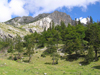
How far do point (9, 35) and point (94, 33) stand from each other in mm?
179993

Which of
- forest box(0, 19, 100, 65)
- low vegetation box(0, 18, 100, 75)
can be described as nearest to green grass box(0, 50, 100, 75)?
low vegetation box(0, 18, 100, 75)

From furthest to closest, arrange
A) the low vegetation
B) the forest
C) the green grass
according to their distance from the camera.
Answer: the forest < the low vegetation < the green grass

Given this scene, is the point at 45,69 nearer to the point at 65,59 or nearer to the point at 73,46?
the point at 65,59

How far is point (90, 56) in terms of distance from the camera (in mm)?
32750

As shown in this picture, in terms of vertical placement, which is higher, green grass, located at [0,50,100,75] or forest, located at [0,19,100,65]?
forest, located at [0,19,100,65]

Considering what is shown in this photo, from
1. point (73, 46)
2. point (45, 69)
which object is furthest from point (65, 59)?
point (45, 69)

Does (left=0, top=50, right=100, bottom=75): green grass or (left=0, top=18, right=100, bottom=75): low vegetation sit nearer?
(left=0, top=50, right=100, bottom=75): green grass

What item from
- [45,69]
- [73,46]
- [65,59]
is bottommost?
[65,59]

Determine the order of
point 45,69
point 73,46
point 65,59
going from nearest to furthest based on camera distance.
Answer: point 45,69 < point 73,46 < point 65,59

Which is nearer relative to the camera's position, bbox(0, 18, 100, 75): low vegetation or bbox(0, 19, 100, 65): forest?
bbox(0, 18, 100, 75): low vegetation

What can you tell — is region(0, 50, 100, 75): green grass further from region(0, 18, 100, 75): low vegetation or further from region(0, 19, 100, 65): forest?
region(0, 19, 100, 65): forest

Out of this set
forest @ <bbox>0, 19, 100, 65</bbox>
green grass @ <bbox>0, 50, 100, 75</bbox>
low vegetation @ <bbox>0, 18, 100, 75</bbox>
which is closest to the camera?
green grass @ <bbox>0, 50, 100, 75</bbox>

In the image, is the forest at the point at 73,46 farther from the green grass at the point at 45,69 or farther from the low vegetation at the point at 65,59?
the green grass at the point at 45,69

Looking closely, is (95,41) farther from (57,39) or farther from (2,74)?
(2,74)
